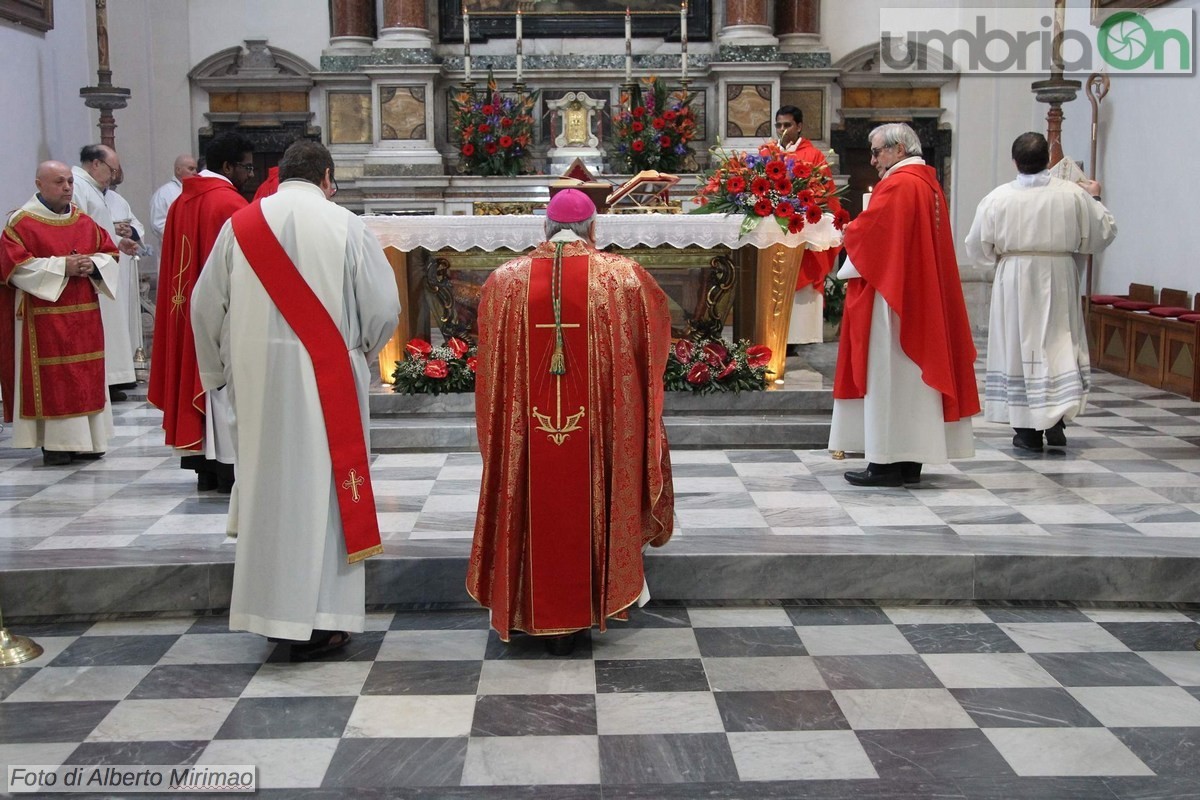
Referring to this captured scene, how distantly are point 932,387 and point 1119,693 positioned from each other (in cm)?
203

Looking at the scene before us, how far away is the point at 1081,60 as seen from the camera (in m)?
11.0

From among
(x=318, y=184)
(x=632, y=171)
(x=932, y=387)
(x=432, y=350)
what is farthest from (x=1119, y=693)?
(x=632, y=171)

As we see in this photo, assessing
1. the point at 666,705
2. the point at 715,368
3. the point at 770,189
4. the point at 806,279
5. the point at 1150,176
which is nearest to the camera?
the point at 666,705

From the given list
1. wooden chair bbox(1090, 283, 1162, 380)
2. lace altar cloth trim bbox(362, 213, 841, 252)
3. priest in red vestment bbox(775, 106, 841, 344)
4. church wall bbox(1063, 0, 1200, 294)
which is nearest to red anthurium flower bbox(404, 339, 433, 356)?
lace altar cloth trim bbox(362, 213, 841, 252)

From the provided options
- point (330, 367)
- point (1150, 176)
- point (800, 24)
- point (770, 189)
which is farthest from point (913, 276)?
point (800, 24)

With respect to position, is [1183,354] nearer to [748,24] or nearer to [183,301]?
[748,24]

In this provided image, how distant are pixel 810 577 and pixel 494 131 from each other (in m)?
6.47

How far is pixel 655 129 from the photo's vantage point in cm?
1002

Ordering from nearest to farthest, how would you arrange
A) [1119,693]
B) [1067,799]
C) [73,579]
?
[1067,799] < [1119,693] < [73,579]

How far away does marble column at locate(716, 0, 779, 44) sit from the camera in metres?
10.8

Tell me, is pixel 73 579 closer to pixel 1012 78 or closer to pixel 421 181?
pixel 421 181

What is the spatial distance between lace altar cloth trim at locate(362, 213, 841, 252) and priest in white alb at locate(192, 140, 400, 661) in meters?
3.23

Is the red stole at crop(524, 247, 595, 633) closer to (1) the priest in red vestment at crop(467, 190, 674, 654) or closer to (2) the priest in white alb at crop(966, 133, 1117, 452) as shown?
(1) the priest in red vestment at crop(467, 190, 674, 654)

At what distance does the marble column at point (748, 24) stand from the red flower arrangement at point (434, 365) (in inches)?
193
